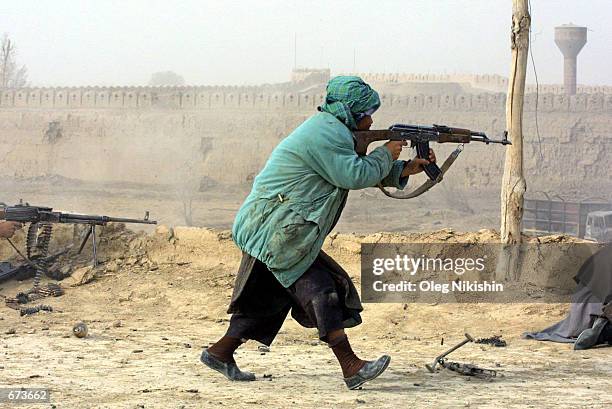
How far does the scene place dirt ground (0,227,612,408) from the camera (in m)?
5.09

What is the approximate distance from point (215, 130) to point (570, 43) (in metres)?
17.2

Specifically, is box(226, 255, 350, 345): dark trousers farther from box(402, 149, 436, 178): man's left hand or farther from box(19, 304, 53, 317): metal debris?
box(19, 304, 53, 317): metal debris

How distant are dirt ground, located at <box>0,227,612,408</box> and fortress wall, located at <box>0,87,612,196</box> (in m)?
21.6

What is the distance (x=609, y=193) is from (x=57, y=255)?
82.8 ft

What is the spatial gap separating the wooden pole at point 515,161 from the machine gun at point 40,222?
3.78 meters

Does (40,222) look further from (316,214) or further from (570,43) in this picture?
(570,43)

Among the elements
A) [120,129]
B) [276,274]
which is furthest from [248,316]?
[120,129]

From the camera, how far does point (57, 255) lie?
1104 centimetres

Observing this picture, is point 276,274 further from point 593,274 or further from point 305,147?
point 593,274

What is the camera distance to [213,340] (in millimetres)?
7453

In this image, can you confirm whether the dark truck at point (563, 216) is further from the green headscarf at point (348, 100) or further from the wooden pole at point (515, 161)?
the green headscarf at point (348, 100)

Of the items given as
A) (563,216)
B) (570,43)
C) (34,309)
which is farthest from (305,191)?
(570,43)

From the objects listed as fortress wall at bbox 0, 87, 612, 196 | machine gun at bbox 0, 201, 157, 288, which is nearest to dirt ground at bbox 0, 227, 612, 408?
machine gun at bbox 0, 201, 157, 288

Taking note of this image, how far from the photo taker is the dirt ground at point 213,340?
509cm
